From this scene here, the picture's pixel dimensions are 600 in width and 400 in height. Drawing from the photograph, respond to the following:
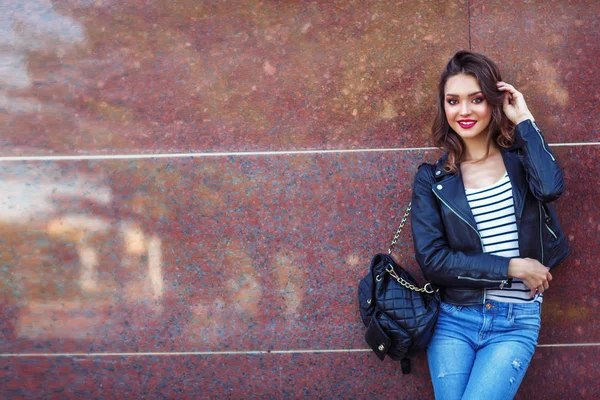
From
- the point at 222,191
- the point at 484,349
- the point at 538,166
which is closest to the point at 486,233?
the point at 538,166

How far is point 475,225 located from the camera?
112 inches

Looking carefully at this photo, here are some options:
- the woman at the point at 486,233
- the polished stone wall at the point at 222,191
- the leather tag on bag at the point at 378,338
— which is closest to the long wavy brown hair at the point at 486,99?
the woman at the point at 486,233

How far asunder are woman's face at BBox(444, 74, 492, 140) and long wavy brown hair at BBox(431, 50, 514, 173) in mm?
28

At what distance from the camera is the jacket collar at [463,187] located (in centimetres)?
285

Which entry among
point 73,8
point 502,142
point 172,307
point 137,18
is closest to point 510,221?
point 502,142

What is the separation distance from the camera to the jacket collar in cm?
285

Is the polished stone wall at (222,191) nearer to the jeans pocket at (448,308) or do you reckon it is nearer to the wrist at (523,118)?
the jeans pocket at (448,308)

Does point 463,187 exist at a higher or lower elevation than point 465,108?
lower

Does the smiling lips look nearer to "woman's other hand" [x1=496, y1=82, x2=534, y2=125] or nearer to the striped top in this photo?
"woman's other hand" [x1=496, y1=82, x2=534, y2=125]

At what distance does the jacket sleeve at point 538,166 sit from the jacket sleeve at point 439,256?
40 cm

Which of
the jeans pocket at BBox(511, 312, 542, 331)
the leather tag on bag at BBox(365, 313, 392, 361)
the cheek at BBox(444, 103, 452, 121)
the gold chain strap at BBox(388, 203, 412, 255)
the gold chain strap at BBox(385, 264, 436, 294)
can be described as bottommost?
the leather tag on bag at BBox(365, 313, 392, 361)

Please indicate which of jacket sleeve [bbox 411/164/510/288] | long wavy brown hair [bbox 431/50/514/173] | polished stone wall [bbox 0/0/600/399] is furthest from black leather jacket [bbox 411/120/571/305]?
polished stone wall [bbox 0/0/600/399]

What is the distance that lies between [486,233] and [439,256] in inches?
10.8

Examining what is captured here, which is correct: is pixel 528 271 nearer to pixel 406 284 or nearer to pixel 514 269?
pixel 514 269
